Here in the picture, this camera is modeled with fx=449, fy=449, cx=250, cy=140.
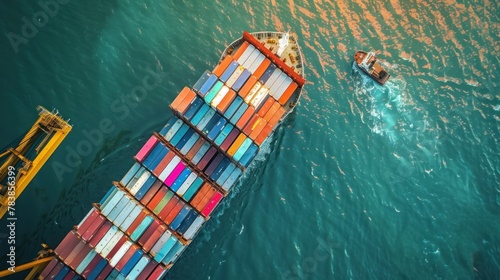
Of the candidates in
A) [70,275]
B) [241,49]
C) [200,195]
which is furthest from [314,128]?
[70,275]

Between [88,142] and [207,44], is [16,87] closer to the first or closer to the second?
[88,142]

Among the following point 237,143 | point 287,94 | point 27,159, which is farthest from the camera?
point 287,94

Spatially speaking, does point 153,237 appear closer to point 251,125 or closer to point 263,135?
point 251,125

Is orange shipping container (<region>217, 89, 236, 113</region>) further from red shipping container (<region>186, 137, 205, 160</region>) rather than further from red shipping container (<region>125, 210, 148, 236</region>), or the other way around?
red shipping container (<region>125, 210, 148, 236</region>)

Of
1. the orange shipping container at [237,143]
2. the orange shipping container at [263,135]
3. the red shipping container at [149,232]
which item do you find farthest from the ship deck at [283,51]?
the red shipping container at [149,232]

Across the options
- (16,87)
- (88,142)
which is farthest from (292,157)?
(16,87)

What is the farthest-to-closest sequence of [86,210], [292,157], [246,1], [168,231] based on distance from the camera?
[246,1], [292,157], [86,210], [168,231]
